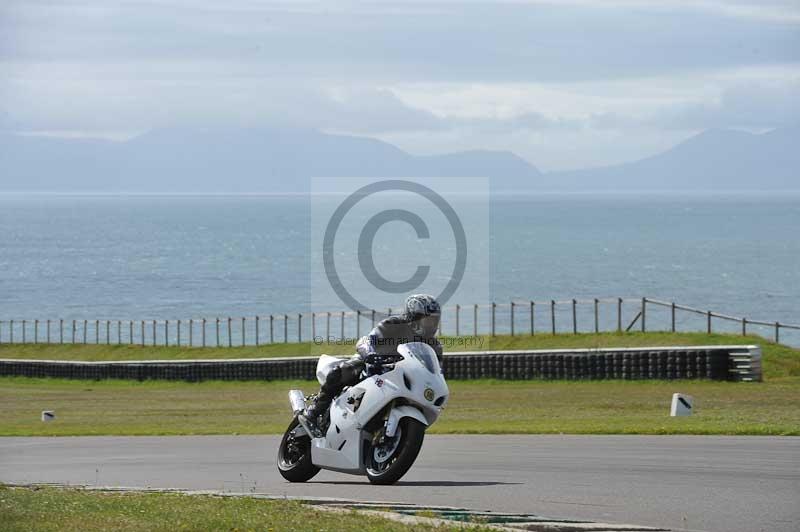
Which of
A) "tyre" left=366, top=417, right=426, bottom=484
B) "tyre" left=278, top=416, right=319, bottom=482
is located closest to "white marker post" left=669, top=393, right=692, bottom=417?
"tyre" left=278, top=416, right=319, bottom=482

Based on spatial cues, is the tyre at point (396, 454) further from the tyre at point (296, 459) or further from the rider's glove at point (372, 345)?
the tyre at point (296, 459)

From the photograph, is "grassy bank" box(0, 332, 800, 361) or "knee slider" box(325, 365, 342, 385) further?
"grassy bank" box(0, 332, 800, 361)

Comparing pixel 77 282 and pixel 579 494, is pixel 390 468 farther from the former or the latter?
pixel 77 282

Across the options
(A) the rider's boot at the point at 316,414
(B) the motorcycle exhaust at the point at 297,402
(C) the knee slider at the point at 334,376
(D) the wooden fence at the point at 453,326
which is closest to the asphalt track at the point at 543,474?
(A) the rider's boot at the point at 316,414

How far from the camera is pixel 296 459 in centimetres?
1432

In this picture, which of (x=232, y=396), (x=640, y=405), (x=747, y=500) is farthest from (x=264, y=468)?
(x=232, y=396)

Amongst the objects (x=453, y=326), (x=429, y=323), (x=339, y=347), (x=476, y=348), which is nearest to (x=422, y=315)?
(x=429, y=323)

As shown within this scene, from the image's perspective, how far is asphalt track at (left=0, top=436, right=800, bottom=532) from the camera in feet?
35.6

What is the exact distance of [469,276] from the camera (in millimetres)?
169375

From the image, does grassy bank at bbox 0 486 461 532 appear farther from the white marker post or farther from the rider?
the white marker post

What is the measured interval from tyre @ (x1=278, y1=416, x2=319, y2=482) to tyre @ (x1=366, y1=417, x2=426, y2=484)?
1.08 metres

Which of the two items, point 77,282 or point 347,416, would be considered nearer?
point 347,416

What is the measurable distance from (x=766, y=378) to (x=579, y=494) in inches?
1019

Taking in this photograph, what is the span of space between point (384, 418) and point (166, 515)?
2956 mm
